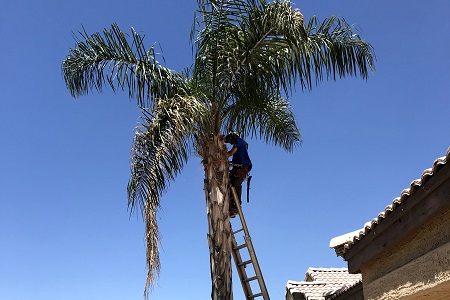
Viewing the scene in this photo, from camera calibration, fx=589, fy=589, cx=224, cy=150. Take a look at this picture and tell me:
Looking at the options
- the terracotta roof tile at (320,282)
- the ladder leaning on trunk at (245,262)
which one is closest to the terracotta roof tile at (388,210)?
the ladder leaning on trunk at (245,262)

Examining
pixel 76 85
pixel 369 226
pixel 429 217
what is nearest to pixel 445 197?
pixel 429 217

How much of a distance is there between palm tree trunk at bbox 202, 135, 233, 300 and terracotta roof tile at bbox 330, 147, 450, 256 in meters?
1.52

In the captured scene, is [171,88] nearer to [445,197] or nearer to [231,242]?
[231,242]

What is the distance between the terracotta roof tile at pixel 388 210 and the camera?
5.31 m

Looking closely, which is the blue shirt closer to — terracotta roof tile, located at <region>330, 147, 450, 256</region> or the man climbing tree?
the man climbing tree

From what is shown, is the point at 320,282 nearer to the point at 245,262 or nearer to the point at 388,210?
the point at 245,262

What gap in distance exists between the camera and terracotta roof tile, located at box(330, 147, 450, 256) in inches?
209

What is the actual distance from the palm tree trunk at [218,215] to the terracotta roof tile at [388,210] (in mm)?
1525

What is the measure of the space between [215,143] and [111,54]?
2192 mm

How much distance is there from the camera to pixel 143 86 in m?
9.30

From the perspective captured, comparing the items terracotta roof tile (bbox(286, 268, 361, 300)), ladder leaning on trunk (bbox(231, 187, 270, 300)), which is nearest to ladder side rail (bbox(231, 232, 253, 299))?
ladder leaning on trunk (bbox(231, 187, 270, 300))

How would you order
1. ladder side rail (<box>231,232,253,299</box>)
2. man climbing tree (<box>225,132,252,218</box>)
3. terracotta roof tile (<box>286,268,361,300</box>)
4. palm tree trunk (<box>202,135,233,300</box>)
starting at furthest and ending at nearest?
1. terracotta roof tile (<box>286,268,361,300</box>)
2. man climbing tree (<box>225,132,252,218</box>)
3. ladder side rail (<box>231,232,253,299</box>)
4. palm tree trunk (<box>202,135,233,300</box>)

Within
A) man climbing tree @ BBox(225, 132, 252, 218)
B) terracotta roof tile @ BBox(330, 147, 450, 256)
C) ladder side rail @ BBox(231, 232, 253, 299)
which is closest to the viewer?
terracotta roof tile @ BBox(330, 147, 450, 256)

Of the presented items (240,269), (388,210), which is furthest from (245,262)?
(388,210)
